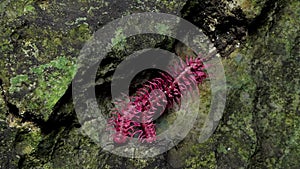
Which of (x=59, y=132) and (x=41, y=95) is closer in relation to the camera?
(x=41, y=95)

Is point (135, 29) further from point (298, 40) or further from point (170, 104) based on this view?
point (298, 40)

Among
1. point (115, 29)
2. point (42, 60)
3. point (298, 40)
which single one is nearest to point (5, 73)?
point (42, 60)

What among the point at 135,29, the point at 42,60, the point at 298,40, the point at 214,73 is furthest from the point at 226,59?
the point at 42,60

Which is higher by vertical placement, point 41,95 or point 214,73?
point 41,95

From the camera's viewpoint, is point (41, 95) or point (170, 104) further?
point (170, 104)

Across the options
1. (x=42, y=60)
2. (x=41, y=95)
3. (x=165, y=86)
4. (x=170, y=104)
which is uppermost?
(x=42, y=60)

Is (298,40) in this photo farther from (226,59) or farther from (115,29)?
(115,29)
